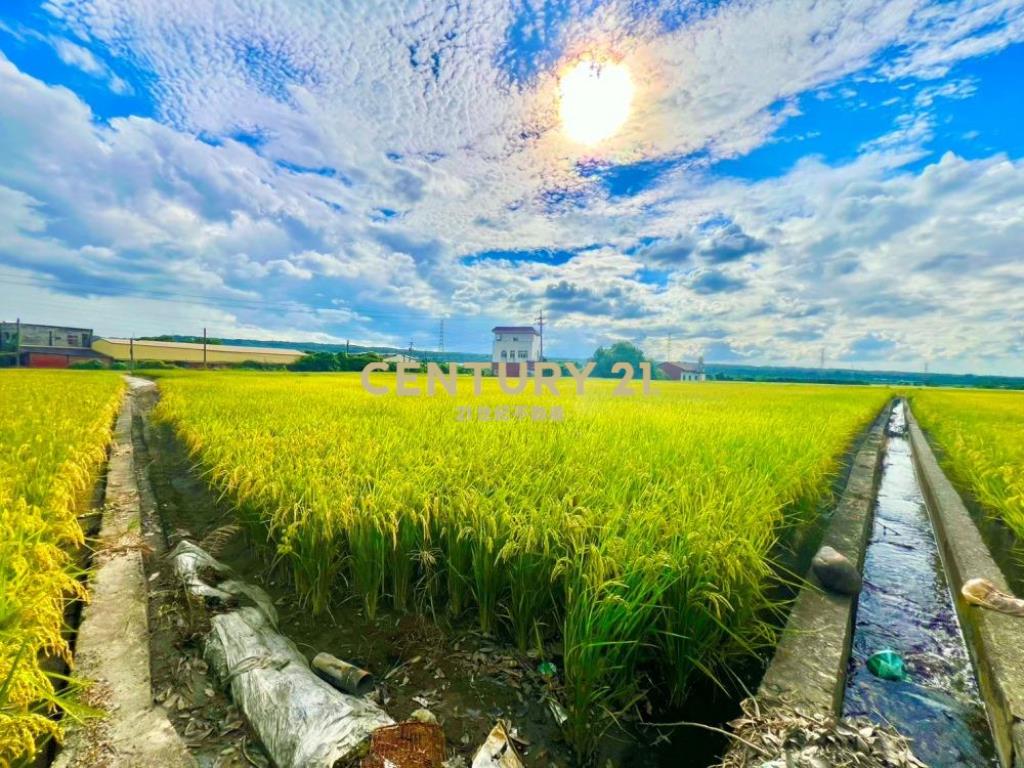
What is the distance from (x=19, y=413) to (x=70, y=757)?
8238mm

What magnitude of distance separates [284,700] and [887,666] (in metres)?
3.30

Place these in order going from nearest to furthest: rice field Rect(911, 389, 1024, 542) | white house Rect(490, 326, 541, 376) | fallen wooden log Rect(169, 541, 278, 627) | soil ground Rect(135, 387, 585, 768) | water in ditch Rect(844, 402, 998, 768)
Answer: soil ground Rect(135, 387, 585, 768)
water in ditch Rect(844, 402, 998, 768)
fallen wooden log Rect(169, 541, 278, 627)
rice field Rect(911, 389, 1024, 542)
white house Rect(490, 326, 541, 376)

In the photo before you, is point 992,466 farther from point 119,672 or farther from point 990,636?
point 119,672

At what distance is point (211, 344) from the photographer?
7112 cm

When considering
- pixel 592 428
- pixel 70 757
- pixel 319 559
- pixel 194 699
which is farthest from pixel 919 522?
pixel 70 757

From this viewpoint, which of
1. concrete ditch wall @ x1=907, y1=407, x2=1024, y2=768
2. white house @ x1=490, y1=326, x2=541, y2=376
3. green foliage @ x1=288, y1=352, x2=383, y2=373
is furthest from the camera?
green foliage @ x1=288, y1=352, x2=383, y2=373

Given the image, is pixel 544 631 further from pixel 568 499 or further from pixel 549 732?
pixel 568 499

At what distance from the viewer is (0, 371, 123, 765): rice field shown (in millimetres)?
1578

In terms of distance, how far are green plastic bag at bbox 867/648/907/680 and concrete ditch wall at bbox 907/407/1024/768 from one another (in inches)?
14.4

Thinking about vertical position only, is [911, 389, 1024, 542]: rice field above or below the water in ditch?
above

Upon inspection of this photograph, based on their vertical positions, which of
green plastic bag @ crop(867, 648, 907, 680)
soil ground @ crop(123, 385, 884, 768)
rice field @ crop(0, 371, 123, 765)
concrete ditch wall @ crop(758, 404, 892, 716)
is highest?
rice field @ crop(0, 371, 123, 765)

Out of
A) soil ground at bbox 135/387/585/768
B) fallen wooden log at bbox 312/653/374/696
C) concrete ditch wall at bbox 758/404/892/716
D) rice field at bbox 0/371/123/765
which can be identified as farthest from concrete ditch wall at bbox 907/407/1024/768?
rice field at bbox 0/371/123/765

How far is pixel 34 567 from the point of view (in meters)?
2.34

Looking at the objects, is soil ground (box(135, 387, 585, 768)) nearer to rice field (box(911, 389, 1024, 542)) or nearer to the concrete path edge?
the concrete path edge
